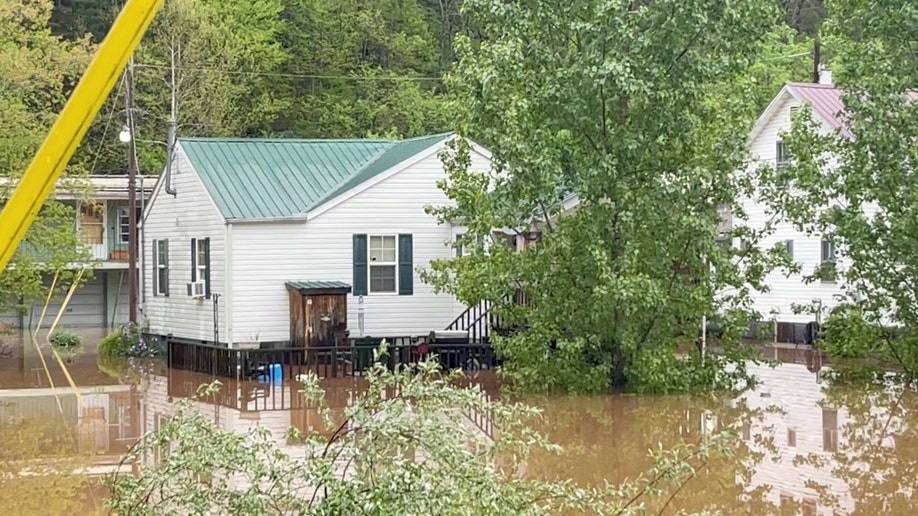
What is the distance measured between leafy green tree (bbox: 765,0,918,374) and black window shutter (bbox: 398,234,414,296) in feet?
30.4

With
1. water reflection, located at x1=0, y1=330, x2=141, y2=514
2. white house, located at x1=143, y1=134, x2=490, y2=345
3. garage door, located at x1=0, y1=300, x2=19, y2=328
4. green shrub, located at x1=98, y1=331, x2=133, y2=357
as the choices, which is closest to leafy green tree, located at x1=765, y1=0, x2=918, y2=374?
white house, located at x1=143, y1=134, x2=490, y2=345

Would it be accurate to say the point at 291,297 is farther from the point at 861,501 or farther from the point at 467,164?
the point at 861,501

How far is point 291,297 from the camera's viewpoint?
28.7 metres

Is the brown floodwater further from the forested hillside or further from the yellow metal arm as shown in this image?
the forested hillside

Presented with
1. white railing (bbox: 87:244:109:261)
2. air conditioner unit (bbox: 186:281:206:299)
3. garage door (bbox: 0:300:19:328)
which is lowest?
garage door (bbox: 0:300:19:328)

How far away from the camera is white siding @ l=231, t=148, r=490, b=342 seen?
28656mm

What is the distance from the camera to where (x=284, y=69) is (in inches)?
2179

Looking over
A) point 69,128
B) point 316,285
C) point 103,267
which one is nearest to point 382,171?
point 316,285

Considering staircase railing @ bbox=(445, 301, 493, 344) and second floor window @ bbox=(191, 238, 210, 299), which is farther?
second floor window @ bbox=(191, 238, 210, 299)

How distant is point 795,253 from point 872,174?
1252 centimetres

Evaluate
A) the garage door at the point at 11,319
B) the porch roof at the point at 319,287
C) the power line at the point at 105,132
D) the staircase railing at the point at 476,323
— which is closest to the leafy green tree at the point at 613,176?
the staircase railing at the point at 476,323

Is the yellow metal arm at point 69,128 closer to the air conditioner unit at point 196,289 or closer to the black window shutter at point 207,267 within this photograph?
the black window shutter at point 207,267

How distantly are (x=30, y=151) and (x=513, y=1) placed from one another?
16.0m

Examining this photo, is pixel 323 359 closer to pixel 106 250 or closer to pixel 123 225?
pixel 106 250
